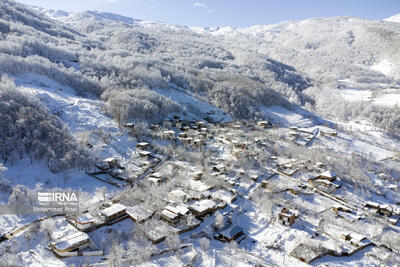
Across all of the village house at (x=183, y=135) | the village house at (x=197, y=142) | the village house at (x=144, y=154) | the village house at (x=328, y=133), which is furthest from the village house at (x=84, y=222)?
the village house at (x=328, y=133)

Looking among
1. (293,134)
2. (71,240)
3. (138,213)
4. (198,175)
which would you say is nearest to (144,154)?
(198,175)

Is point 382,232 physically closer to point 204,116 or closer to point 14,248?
point 14,248

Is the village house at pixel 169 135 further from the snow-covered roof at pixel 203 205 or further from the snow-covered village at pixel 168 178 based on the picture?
the snow-covered roof at pixel 203 205

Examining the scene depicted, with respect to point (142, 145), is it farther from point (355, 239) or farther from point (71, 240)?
point (355, 239)

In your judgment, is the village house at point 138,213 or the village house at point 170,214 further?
the village house at point 170,214

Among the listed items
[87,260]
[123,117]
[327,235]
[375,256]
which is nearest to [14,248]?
[87,260]

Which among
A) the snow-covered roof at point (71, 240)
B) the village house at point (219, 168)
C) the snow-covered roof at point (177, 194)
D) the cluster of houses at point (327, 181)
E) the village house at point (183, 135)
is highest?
the village house at point (183, 135)
